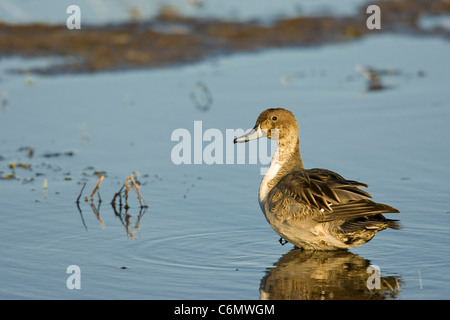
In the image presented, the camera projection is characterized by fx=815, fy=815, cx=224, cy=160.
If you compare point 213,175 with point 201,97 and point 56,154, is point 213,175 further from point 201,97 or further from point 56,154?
point 201,97

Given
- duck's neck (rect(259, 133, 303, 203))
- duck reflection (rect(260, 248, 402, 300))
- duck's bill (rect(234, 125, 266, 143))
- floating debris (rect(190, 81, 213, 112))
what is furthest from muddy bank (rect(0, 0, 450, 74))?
duck reflection (rect(260, 248, 402, 300))

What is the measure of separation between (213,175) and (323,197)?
109 inches

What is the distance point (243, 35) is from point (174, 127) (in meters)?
5.60

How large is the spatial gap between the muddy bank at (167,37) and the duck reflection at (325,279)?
26.1 feet

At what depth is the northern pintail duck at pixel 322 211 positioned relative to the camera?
681cm

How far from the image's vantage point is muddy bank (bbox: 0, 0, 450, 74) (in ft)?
48.1

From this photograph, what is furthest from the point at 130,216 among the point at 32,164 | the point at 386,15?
the point at 386,15

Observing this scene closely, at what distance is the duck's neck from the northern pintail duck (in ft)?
0.17

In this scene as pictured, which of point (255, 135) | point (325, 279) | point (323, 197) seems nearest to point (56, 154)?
point (255, 135)

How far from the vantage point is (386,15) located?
17.9m

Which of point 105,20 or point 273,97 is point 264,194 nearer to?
point 273,97

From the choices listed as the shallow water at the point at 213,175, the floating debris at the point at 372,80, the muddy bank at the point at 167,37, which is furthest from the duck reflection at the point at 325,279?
the muddy bank at the point at 167,37

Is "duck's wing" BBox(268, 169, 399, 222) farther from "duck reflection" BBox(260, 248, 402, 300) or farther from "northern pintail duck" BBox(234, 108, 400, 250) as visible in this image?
"duck reflection" BBox(260, 248, 402, 300)

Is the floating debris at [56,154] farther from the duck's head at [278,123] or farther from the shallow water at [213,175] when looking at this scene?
the duck's head at [278,123]
